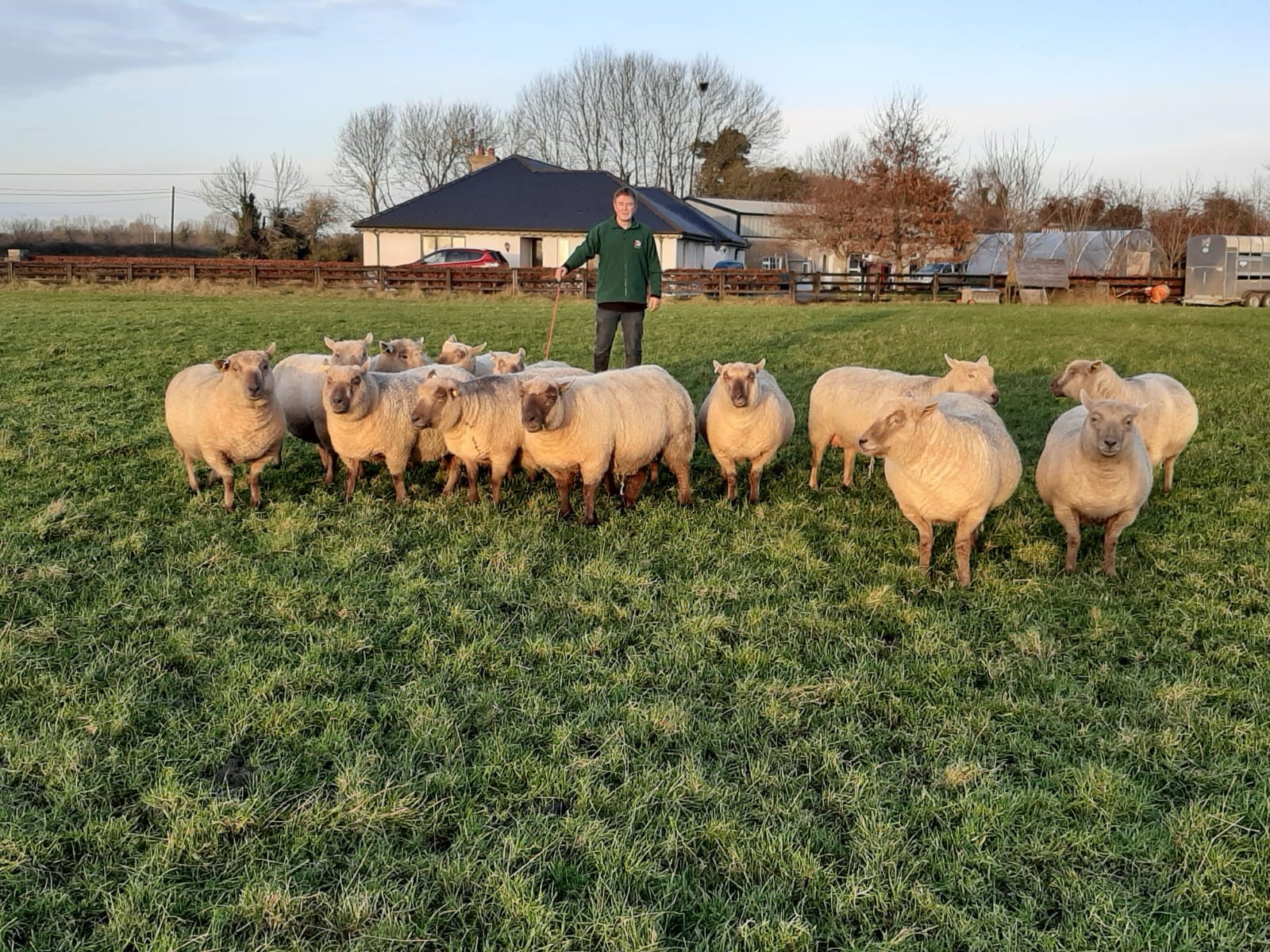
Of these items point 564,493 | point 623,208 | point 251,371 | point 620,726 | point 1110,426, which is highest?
point 623,208

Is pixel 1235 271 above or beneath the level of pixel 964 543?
above

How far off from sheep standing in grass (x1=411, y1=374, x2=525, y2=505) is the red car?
1164 inches

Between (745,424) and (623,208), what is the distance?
340 centimetres

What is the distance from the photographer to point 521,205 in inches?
1625

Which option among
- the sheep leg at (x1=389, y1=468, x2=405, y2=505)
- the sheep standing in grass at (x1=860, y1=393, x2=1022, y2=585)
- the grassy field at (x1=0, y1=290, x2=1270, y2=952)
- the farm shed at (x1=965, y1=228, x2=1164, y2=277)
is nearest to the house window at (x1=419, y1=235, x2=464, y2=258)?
the farm shed at (x1=965, y1=228, x2=1164, y2=277)

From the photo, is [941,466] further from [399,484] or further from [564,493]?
[399,484]

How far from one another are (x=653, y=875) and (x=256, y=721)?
189 centimetres

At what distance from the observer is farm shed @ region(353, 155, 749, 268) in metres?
40.1

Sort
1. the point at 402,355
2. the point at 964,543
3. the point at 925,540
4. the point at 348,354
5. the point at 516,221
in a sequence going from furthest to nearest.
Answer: the point at 516,221 → the point at 402,355 → the point at 348,354 → the point at 925,540 → the point at 964,543

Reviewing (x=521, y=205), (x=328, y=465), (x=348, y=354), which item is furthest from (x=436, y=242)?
(x=328, y=465)

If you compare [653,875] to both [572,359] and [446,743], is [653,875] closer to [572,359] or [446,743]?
[446,743]

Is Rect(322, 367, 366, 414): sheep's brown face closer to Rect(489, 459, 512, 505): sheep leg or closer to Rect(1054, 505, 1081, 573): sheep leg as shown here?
Rect(489, 459, 512, 505): sheep leg

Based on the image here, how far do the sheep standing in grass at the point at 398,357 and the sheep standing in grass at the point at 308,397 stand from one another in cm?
54

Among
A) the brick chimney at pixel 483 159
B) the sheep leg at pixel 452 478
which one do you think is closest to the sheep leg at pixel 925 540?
the sheep leg at pixel 452 478
